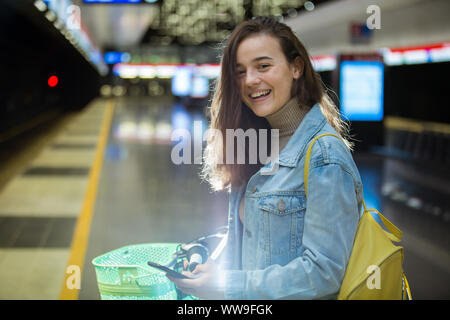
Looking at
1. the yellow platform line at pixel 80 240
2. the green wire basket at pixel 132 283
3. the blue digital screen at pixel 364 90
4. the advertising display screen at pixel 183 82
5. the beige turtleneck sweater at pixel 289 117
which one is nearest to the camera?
the beige turtleneck sweater at pixel 289 117

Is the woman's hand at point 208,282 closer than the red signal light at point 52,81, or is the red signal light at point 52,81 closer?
the woman's hand at point 208,282

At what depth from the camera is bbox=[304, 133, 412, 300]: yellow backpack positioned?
139 centimetres

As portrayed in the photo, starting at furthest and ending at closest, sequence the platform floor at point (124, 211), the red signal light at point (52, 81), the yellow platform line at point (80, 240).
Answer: the platform floor at point (124, 211) < the yellow platform line at point (80, 240) < the red signal light at point (52, 81)

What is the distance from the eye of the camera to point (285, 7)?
30.5 m

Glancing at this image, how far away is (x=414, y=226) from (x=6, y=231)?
178 inches

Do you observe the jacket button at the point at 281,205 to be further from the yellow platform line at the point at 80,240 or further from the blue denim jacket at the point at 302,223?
the yellow platform line at the point at 80,240

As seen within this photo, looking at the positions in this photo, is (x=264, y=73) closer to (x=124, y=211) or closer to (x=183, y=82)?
(x=124, y=211)

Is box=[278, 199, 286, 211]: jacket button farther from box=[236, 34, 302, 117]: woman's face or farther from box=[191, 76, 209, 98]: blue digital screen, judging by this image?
box=[191, 76, 209, 98]: blue digital screen

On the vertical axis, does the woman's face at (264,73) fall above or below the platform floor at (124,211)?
above

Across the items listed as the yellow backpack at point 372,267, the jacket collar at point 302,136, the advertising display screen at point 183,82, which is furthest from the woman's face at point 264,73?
the advertising display screen at point 183,82

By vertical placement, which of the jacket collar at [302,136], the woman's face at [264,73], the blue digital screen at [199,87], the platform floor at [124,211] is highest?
the blue digital screen at [199,87]

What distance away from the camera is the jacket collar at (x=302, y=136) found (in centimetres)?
150

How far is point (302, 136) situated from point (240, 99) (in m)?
0.27
